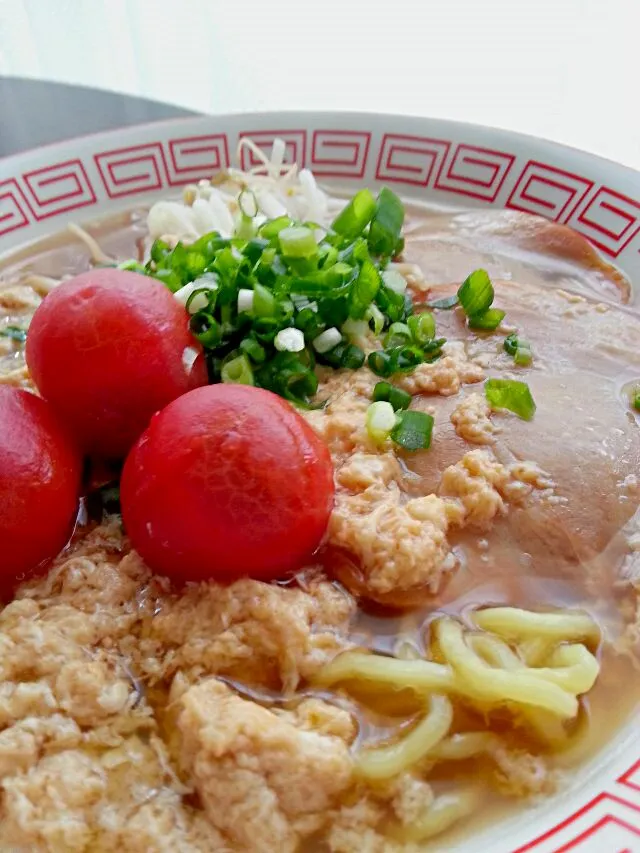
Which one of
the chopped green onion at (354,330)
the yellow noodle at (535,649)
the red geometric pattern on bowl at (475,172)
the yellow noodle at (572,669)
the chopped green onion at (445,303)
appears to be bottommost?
the yellow noodle at (535,649)

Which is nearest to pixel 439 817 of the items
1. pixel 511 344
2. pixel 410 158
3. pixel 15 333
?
pixel 511 344

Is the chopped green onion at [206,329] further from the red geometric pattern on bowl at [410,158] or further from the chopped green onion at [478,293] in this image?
the red geometric pattern on bowl at [410,158]

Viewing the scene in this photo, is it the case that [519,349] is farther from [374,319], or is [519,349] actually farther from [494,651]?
[494,651]

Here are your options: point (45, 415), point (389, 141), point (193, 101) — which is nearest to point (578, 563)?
point (45, 415)

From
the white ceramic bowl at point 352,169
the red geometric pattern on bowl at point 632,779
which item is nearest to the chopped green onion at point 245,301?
the red geometric pattern on bowl at point 632,779

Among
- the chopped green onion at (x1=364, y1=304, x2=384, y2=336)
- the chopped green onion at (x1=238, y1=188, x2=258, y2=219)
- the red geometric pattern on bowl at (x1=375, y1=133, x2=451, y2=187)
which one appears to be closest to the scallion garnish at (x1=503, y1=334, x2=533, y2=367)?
the chopped green onion at (x1=364, y1=304, x2=384, y2=336)
